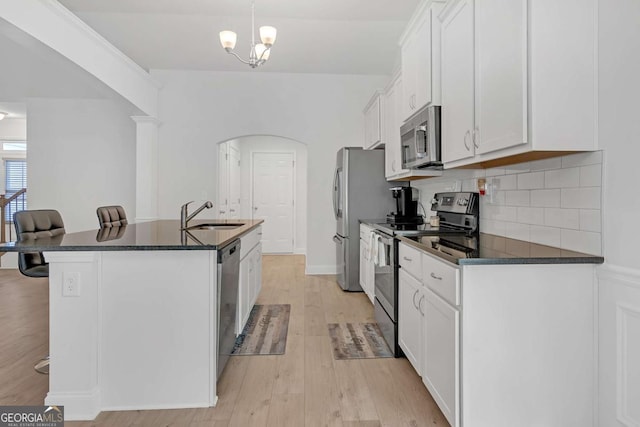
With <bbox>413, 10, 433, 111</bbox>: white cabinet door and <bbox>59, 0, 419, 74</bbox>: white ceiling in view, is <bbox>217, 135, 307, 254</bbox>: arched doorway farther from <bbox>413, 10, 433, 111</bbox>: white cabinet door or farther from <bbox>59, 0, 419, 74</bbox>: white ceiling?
<bbox>413, 10, 433, 111</bbox>: white cabinet door

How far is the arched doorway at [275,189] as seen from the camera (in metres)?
7.53

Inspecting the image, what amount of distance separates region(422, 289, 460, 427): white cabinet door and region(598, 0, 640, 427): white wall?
0.59m

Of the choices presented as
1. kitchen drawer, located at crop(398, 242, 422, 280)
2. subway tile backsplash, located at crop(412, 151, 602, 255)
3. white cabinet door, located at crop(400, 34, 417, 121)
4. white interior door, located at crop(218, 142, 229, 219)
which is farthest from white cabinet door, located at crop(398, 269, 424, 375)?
white interior door, located at crop(218, 142, 229, 219)

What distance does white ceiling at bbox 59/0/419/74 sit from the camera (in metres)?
3.64

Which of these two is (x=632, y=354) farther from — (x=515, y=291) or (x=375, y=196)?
(x=375, y=196)

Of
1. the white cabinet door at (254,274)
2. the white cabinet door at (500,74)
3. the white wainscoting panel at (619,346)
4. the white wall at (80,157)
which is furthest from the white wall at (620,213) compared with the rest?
the white wall at (80,157)

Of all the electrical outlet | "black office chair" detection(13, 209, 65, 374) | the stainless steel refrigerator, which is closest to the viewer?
the electrical outlet

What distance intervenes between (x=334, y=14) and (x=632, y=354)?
3688 millimetres

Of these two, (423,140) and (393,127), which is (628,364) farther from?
(393,127)

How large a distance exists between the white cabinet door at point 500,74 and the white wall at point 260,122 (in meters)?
3.63

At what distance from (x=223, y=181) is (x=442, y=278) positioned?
15.7 feet

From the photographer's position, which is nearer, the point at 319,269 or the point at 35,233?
the point at 35,233

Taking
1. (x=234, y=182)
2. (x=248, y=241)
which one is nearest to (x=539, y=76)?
(x=248, y=241)

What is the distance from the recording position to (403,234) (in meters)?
2.51
